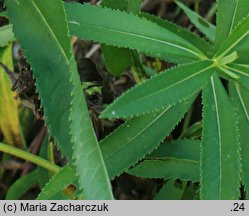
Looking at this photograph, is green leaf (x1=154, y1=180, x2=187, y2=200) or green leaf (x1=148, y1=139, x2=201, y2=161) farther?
green leaf (x1=154, y1=180, x2=187, y2=200)

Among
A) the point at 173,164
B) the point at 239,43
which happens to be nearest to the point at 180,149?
the point at 173,164

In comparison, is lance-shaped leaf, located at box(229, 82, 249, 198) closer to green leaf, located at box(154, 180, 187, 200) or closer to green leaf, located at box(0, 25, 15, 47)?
green leaf, located at box(154, 180, 187, 200)

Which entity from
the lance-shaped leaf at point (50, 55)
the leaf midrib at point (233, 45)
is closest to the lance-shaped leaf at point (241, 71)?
the leaf midrib at point (233, 45)

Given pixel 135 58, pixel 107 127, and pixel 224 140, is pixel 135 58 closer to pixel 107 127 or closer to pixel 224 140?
pixel 107 127

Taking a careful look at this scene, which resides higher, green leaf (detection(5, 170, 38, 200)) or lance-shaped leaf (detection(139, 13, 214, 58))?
lance-shaped leaf (detection(139, 13, 214, 58))

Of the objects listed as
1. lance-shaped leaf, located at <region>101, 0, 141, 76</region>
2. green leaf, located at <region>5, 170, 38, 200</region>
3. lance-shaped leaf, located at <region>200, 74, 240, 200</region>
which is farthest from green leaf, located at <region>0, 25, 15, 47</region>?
lance-shaped leaf, located at <region>200, 74, 240, 200</region>
